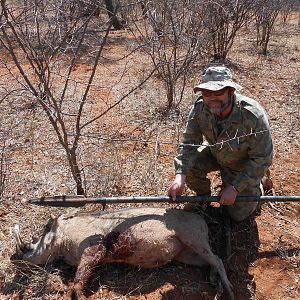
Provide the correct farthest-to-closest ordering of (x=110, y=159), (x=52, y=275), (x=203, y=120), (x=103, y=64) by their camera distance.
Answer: (x=103, y=64) → (x=110, y=159) → (x=203, y=120) → (x=52, y=275)

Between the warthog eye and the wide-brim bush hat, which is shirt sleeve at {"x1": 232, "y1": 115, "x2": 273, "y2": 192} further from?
the warthog eye

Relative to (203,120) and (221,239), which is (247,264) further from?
(203,120)

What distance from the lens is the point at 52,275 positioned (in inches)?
127

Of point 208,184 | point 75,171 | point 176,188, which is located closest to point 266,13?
point 208,184

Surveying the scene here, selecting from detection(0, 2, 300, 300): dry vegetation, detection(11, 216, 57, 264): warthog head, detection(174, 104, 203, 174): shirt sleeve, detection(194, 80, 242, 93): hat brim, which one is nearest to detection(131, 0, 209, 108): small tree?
detection(0, 2, 300, 300): dry vegetation

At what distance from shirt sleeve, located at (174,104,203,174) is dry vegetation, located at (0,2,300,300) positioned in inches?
13.7

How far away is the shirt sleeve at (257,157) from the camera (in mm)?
3236

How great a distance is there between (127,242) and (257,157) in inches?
45.1

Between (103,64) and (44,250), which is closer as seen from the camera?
(44,250)

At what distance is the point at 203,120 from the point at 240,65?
4.64 m

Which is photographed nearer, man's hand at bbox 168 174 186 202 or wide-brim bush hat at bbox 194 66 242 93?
wide-brim bush hat at bbox 194 66 242 93

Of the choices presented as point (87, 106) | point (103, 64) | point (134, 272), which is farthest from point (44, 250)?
point (103, 64)

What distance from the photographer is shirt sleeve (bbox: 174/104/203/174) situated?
3.51m

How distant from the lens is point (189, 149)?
140 inches
